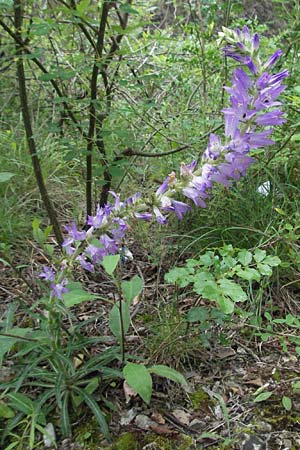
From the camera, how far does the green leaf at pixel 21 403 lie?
5.18 feet

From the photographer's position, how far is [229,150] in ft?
4.16

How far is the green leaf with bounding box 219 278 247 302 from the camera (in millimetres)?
1458

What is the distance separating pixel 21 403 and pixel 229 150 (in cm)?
98

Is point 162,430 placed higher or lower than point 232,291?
lower

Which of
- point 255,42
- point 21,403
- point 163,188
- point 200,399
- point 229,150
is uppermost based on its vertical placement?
point 255,42

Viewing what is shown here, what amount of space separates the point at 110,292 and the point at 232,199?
0.71 meters

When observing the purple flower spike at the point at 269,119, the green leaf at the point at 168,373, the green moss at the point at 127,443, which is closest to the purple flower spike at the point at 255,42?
the purple flower spike at the point at 269,119

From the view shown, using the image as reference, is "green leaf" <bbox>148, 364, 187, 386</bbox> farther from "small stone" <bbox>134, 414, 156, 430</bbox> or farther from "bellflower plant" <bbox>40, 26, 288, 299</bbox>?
"bellflower plant" <bbox>40, 26, 288, 299</bbox>

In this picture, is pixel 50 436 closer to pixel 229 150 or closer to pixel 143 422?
pixel 143 422

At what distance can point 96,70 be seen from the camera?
2057mm

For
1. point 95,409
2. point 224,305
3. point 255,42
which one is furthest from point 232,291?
point 255,42

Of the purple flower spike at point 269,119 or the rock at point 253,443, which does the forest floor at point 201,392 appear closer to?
the rock at point 253,443

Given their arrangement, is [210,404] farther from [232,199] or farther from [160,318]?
[232,199]

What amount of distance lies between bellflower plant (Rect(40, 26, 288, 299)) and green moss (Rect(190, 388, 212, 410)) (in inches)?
26.2
